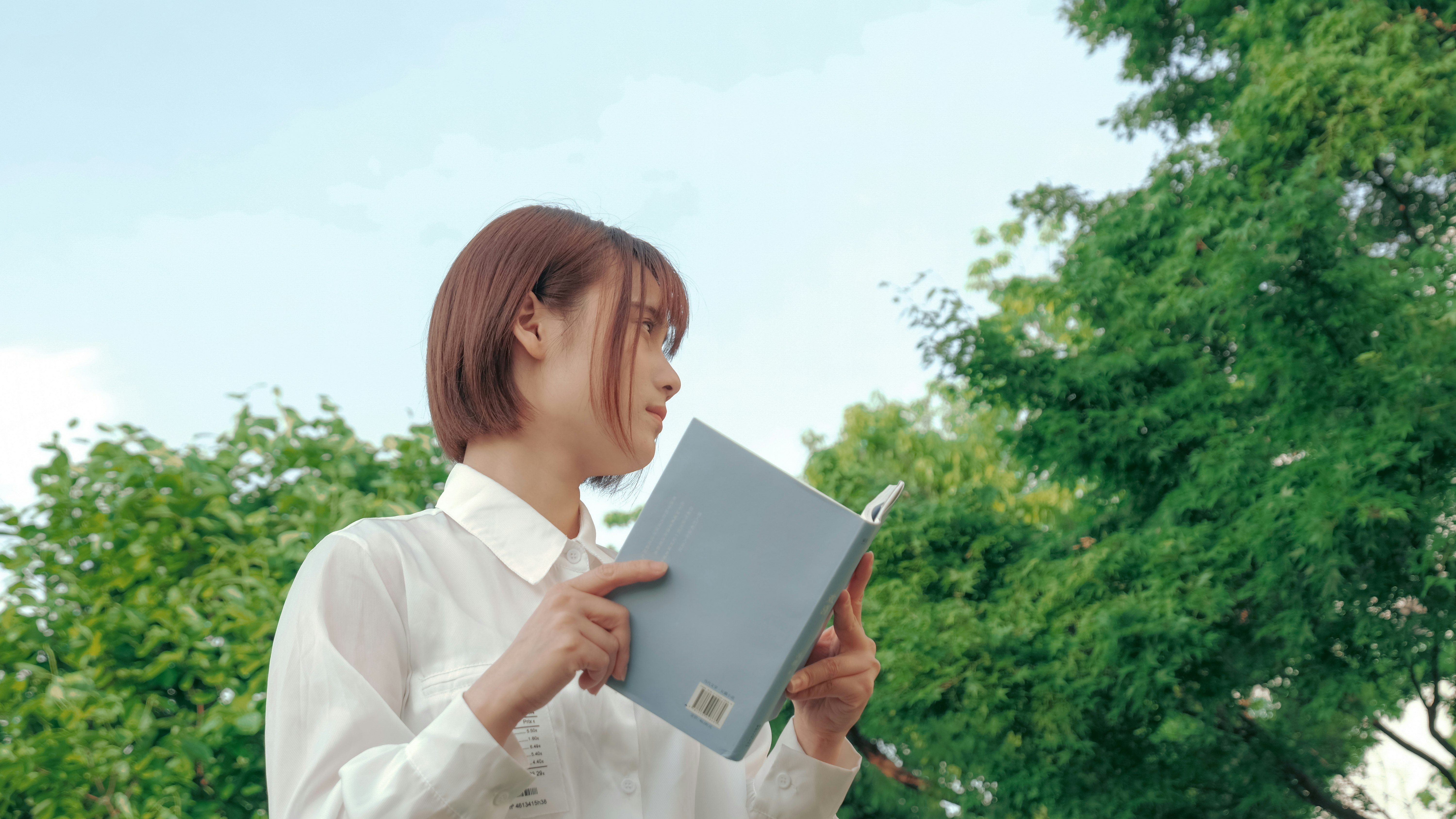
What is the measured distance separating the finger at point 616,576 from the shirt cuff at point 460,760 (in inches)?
6.5

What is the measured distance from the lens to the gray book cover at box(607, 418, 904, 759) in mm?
1123

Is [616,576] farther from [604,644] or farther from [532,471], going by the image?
[532,471]

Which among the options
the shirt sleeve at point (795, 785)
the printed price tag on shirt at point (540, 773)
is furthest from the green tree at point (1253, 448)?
the printed price tag on shirt at point (540, 773)

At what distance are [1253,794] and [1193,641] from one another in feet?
3.60

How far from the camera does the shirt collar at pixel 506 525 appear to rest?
1.39m

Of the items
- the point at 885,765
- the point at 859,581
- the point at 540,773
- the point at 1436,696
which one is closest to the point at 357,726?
the point at 540,773

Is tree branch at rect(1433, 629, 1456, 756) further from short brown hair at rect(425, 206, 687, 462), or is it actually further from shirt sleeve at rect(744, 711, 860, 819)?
short brown hair at rect(425, 206, 687, 462)

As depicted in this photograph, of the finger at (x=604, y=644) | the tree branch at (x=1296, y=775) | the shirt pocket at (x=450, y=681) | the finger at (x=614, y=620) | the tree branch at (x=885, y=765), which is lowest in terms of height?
the shirt pocket at (x=450, y=681)

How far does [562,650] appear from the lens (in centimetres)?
105

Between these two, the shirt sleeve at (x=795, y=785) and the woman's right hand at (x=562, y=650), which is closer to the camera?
the woman's right hand at (x=562, y=650)

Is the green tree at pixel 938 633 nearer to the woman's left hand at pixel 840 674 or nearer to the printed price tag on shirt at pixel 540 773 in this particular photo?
the woman's left hand at pixel 840 674

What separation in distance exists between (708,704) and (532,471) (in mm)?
465

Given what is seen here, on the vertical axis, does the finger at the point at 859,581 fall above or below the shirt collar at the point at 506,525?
above

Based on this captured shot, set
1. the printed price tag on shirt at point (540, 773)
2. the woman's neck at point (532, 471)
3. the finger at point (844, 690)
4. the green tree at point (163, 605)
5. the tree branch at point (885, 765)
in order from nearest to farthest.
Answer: the printed price tag on shirt at point (540, 773)
the finger at point (844, 690)
the woman's neck at point (532, 471)
the green tree at point (163, 605)
the tree branch at point (885, 765)
